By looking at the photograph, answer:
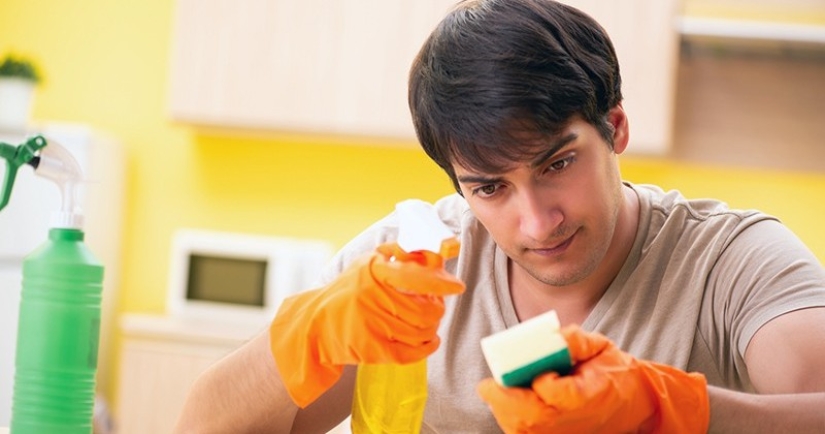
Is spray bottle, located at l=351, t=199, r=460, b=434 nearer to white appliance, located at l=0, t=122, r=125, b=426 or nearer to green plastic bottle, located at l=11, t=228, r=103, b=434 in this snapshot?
green plastic bottle, located at l=11, t=228, r=103, b=434

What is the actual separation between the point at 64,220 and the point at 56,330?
0.13 meters

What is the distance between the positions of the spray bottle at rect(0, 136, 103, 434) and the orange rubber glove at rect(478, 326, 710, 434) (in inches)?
18.8

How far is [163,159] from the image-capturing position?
3.90 metres

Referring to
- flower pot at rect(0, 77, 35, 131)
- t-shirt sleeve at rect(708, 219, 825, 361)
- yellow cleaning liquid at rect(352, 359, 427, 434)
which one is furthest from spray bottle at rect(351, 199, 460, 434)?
flower pot at rect(0, 77, 35, 131)

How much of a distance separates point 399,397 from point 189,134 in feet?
9.10

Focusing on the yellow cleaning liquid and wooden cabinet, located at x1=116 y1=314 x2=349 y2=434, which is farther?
wooden cabinet, located at x1=116 y1=314 x2=349 y2=434

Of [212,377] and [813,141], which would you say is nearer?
[212,377]

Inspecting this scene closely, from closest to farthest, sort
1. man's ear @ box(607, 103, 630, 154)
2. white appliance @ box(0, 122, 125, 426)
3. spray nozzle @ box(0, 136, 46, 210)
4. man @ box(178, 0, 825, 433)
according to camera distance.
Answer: man @ box(178, 0, 825, 433) < spray nozzle @ box(0, 136, 46, 210) < man's ear @ box(607, 103, 630, 154) < white appliance @ box(0, 122, 125, 426)

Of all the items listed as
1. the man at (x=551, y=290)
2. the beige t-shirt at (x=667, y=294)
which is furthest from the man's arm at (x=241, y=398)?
the beige t-shirt at (x=667, y=294)

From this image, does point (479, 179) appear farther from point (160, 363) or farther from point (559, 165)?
point (160, 363)

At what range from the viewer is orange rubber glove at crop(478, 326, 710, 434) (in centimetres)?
107

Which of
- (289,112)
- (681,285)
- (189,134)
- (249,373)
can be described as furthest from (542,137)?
(189,134)

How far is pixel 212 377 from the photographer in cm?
148

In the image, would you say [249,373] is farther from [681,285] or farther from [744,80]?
[744,80]
